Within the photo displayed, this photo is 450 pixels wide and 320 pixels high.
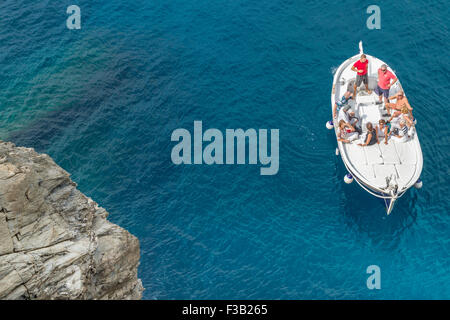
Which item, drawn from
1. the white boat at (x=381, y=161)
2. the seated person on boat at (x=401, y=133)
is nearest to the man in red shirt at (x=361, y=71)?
the white boat at (x=381, y=161)

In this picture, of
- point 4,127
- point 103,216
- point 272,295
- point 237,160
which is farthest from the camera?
point 4,127

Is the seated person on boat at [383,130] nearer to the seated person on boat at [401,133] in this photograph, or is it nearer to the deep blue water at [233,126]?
the seated person on boat at [401,133]

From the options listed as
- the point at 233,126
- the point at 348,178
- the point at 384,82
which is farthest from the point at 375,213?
the point at 233,126

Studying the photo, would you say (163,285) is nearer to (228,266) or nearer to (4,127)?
(228,266)

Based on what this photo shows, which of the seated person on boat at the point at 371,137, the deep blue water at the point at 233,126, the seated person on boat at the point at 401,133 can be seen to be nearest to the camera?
the deep blue water at the point at 233,126

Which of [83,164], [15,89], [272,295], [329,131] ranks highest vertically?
[15,89]

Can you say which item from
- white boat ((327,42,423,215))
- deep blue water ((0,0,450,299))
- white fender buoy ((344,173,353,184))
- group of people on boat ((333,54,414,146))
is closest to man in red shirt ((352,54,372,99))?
group of people on boat ((333,54,414,146))
